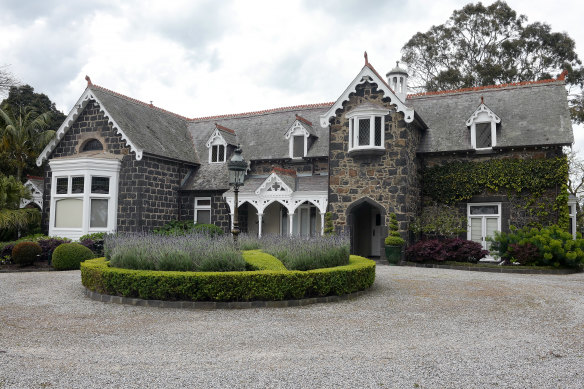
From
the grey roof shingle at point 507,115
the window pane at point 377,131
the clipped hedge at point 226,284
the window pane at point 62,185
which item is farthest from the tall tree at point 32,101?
the clipped hedge at point 226,284

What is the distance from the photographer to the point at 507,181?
20.2 meters

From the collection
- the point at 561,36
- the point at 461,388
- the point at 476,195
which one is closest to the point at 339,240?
the point at 461,388

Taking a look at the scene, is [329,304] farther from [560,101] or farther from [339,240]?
[560,101]

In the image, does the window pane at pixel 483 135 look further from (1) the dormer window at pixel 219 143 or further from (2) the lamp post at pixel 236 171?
(2) the lamp post at pixel 236 171

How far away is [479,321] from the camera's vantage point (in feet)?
28.7

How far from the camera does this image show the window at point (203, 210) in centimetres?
2462

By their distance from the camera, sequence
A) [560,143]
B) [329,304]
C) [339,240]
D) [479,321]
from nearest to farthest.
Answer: [479,321], [329,304], [339,240], [560,143]

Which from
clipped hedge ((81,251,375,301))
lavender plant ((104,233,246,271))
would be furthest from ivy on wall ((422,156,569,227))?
lavender plant ((104,233,246,271))

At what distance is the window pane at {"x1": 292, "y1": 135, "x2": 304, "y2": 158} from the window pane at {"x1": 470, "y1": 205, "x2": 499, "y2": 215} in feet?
26.5

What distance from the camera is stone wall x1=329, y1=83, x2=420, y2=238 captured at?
64.9 ft

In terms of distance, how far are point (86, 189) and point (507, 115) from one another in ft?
60.2

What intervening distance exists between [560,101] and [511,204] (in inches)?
194

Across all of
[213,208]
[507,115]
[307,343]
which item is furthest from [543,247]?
[213,208]

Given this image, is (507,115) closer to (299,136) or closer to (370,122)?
(370,122)
